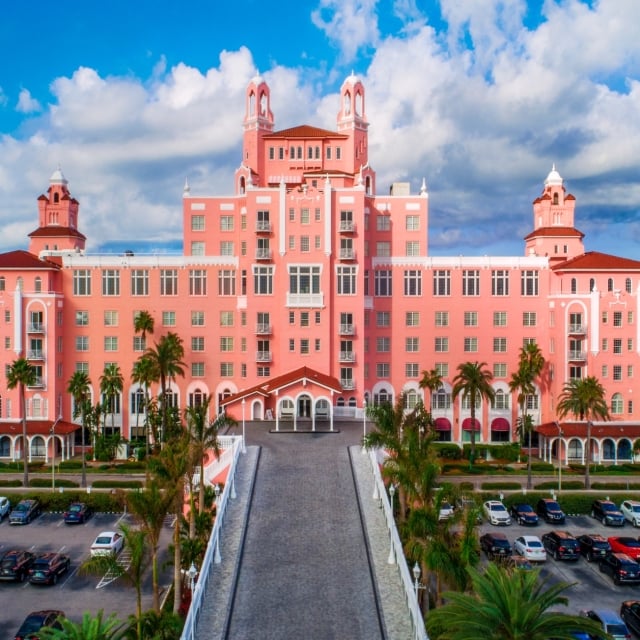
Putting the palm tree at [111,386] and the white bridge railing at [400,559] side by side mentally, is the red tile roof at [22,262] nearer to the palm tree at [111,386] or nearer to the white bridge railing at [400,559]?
the palm tree at [111,386]

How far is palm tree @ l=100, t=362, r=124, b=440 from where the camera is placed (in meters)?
61.7

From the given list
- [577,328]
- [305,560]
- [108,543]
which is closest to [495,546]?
[305,560]

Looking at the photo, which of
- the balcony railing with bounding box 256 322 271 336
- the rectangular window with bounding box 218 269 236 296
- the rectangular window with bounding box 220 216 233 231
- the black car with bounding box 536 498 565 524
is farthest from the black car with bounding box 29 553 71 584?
the rectangular window with bounding box 220 216 233 231

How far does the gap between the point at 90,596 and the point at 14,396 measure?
114 feet

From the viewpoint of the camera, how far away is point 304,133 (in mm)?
71125

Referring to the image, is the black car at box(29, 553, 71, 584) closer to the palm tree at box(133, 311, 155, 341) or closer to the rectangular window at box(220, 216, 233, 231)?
the palm tree at box(133, 311, 155, 341)

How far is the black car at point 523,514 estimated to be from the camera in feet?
147

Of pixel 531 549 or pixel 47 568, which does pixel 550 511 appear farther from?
pixel 47 568

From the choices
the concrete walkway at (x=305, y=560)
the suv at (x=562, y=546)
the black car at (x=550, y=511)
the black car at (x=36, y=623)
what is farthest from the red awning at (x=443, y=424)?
the black car at (x=36, y=623)

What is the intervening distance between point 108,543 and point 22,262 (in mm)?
35806

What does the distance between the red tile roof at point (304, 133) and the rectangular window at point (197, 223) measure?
10555 millimetres

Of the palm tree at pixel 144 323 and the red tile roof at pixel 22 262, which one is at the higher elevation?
the red tile roof at pixel 22 262

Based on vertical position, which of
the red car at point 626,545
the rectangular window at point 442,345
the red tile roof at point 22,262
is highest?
the red tile roof at point 22,262

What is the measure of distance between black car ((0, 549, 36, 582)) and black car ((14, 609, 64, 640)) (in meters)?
6.33
